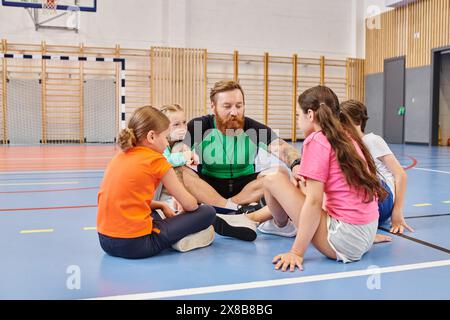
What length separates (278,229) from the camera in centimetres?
271

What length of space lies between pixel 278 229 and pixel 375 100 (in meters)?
12.5

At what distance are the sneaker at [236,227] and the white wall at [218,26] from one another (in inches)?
416

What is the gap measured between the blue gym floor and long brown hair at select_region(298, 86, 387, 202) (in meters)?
0.39

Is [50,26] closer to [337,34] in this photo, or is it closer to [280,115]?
Answer: [280,115]

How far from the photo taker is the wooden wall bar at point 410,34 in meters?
11.6

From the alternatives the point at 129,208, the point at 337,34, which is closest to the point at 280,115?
the point at 337,34

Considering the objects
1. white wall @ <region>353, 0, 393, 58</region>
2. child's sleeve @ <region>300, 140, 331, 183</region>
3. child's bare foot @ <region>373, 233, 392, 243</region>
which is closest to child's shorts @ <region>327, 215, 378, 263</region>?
child's sleeve @ <region>300, 140, 331, 183</region>

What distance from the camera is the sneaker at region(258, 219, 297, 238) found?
268 cm

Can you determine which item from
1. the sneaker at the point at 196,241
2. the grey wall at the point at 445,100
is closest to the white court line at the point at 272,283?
the sneaker at the point at 196,241

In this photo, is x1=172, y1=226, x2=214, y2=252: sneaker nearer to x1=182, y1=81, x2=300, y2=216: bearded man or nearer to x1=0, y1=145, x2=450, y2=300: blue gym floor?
x1=0, y1=145, x2=450, y2=300: blue gym floor

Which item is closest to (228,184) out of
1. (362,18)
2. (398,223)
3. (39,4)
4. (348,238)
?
(398,223)

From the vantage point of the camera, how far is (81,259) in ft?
7.22

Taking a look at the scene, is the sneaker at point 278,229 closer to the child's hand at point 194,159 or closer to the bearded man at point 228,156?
the bearded man at point 228,156
